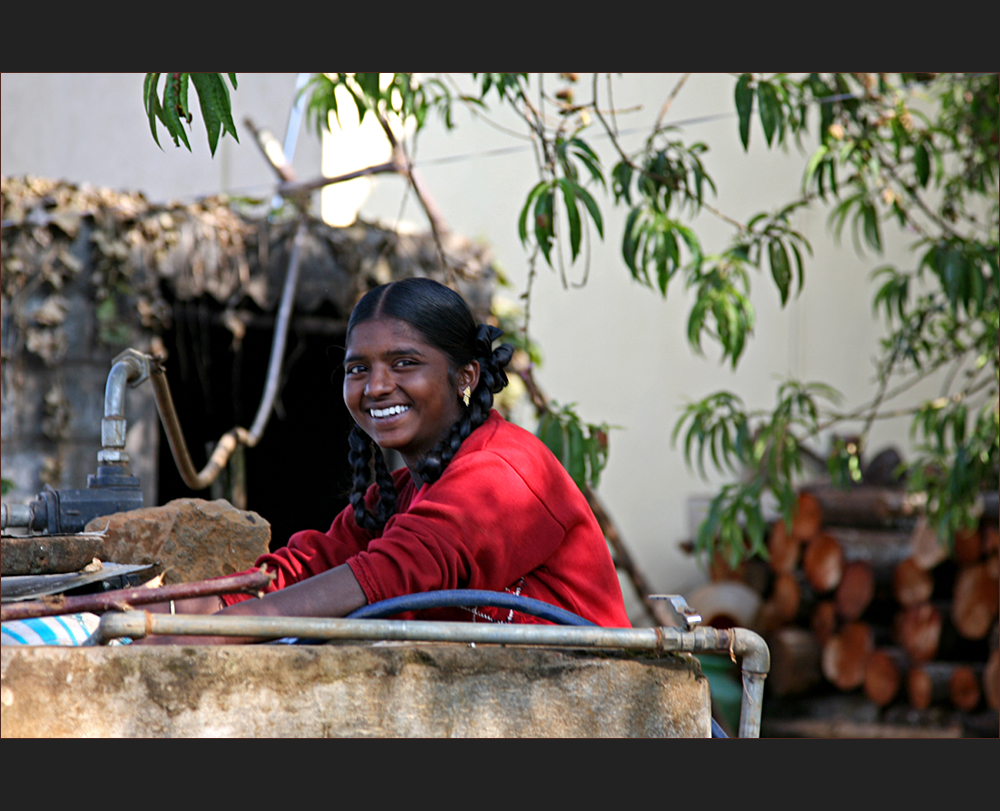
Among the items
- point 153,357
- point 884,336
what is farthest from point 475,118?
point 153,357

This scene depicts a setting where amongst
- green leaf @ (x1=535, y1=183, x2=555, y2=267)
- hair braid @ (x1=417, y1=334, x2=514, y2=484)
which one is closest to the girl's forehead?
hair braid @ (x1=417, y1=334, x2=514, y2=484)

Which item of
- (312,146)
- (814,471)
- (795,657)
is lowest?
(795,657)

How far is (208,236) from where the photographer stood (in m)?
4.26

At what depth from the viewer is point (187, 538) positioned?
6.50 feet

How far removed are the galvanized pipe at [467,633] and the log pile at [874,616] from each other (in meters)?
3.94

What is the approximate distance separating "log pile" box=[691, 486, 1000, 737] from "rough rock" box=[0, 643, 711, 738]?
403cm

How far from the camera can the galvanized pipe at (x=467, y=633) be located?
46.5 inches

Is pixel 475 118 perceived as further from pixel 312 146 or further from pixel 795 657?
pixel 795 657

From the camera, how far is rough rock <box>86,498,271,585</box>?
1927 millimetres

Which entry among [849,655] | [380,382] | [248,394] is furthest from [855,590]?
[380,382]

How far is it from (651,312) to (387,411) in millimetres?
4488

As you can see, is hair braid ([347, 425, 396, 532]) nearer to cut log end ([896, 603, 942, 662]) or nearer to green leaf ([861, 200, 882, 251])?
green leaf ([861, 200, 882, 251])

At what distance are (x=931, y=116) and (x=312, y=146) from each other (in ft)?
12.1

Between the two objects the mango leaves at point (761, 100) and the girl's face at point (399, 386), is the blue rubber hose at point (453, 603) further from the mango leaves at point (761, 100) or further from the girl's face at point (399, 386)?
the mango leaves at point (761, 100)
